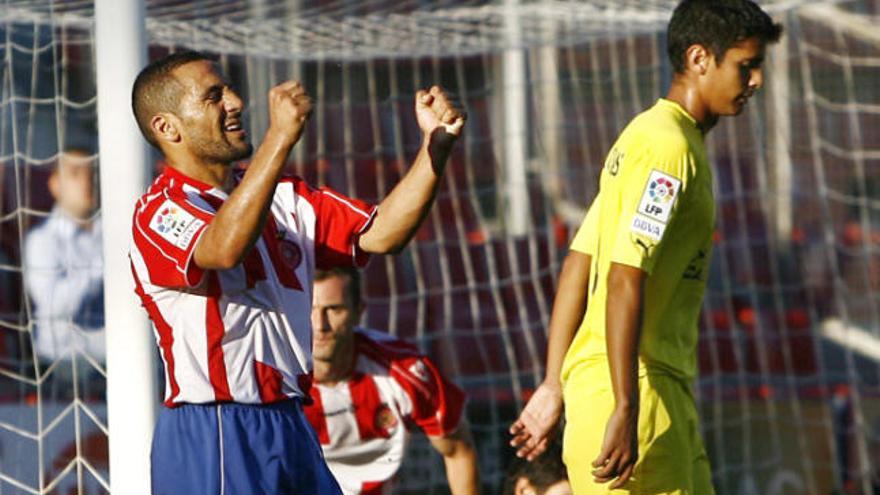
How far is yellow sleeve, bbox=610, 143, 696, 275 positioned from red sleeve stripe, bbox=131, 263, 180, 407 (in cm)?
93

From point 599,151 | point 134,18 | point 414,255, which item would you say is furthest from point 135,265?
point 599,151

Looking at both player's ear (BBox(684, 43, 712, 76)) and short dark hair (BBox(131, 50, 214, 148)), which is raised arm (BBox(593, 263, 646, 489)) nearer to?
player's ear (BBox(684, 43, 712, 76))

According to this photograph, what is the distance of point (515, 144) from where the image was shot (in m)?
9.43

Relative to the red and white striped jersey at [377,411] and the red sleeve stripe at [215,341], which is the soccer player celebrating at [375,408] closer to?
the red and white striped jersey at [377,411]

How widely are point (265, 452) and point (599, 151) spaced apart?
20.7 ft

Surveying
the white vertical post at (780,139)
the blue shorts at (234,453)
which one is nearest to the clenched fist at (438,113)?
the blue shorts at (234,453)

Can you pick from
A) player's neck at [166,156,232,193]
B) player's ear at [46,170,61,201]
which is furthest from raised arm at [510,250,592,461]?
player's ear at [46,170,61,201]

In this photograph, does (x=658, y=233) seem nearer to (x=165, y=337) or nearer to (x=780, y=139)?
(x=165, y=337)

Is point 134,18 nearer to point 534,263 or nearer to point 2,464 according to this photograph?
point 2,464

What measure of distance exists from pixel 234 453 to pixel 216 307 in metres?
0.30

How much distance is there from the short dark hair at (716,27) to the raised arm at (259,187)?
2.95 ft

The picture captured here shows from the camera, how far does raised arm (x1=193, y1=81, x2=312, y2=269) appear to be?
11.1ft

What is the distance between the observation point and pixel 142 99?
12.5 ft

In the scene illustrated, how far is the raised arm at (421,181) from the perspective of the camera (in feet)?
12.0
